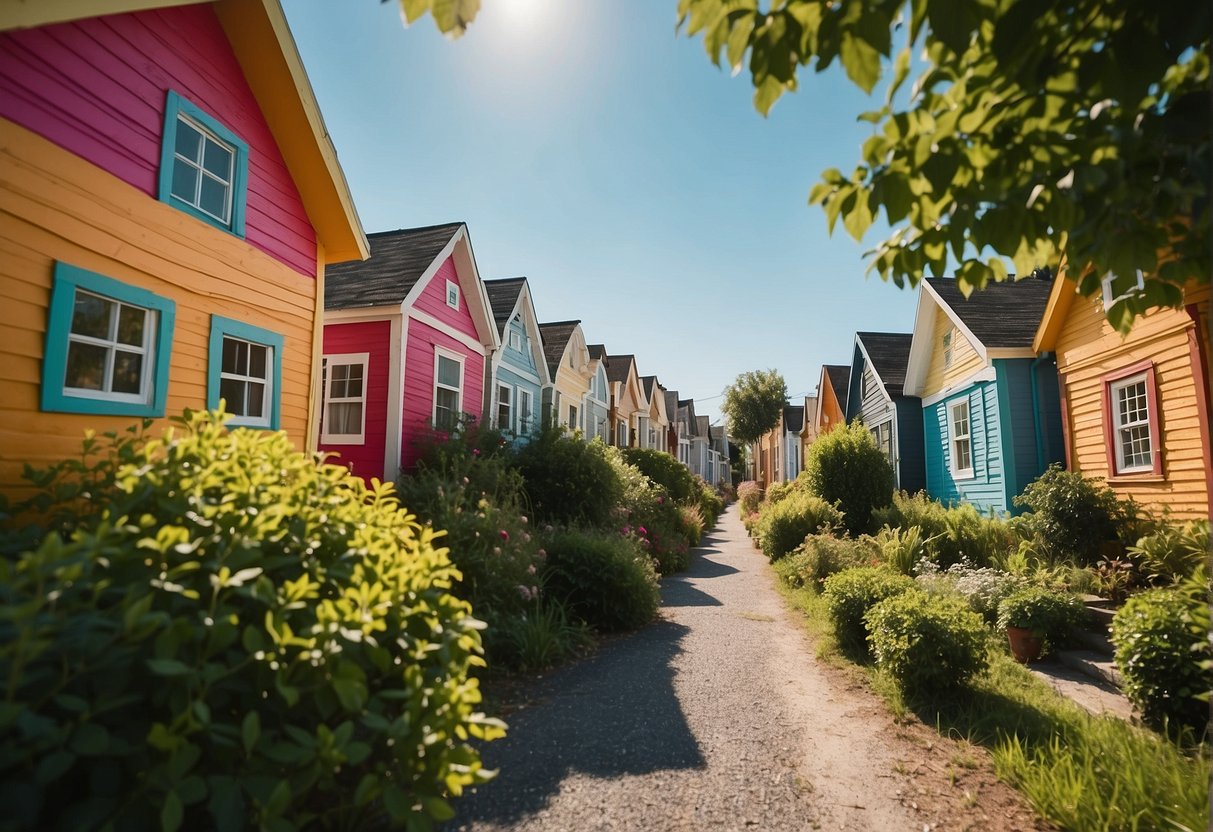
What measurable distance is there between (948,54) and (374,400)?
34.0 ft

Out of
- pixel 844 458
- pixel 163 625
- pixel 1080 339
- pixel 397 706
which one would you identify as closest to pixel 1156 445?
pixel 1080 339

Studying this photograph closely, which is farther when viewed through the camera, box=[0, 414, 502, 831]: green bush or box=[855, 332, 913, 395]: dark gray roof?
box=[855, 332, 913, 395]: dark gray roof

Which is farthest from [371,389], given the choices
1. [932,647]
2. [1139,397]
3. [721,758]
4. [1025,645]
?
[1139,397]

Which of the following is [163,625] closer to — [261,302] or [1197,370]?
[261,302]

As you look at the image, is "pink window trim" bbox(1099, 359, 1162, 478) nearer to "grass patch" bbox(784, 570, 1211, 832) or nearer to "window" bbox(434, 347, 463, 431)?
"grass patch" bbox(784, 570, 1211, 832)

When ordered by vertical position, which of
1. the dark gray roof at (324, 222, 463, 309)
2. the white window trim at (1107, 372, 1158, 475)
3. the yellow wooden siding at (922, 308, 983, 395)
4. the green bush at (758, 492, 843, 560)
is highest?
the dark gray roof at (324, 222, 463, 309)

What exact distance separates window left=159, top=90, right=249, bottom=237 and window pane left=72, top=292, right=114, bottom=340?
133 cm

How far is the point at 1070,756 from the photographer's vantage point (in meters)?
3.65

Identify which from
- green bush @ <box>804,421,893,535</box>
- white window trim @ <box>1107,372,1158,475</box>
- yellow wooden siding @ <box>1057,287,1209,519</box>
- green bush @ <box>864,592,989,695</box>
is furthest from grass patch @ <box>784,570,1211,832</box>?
green bush @ <box>804,421,893,535</box>

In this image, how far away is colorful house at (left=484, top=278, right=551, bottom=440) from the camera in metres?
15.2

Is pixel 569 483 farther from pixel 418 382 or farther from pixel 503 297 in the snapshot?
pixel 503 297

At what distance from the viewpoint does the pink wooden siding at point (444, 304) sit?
1193 centimetres

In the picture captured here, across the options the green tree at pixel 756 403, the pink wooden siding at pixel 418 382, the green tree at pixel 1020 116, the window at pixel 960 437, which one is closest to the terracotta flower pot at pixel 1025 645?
the green tree at pixel 1020 116

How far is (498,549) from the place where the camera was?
7.02 metres
